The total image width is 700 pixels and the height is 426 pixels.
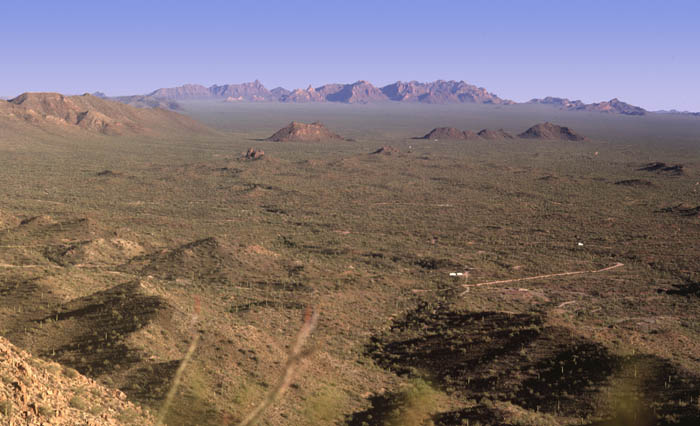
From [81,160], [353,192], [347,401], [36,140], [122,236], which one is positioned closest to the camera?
[347,401]

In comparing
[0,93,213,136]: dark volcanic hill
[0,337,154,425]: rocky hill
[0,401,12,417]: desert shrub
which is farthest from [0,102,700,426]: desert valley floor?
[0,93,213,136]: dark volcanic hill

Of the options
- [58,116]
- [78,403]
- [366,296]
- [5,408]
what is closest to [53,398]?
[78,403]

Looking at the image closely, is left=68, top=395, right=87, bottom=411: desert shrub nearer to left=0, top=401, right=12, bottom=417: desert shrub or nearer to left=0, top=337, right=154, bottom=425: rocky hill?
left=0, top=337, right=154, bottom=425: rocky hill

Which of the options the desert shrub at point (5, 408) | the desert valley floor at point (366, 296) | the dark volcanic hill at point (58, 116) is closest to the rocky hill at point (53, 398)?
the desert shrub at point (5, 408)

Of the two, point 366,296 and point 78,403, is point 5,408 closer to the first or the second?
point 78,403

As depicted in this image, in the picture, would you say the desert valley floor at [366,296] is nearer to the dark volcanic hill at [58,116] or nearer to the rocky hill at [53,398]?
the rocky hill at [53,398]

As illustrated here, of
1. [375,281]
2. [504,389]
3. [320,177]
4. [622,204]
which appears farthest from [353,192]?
[504,389]

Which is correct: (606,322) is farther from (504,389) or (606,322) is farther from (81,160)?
(81,160)

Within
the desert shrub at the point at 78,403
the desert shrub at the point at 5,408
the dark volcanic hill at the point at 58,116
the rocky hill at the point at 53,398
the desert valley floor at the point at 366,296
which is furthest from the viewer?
the dark volcanic hill at the point at 58,116
